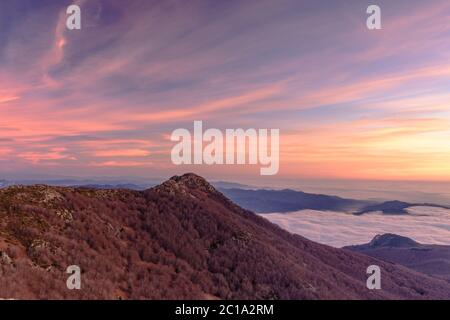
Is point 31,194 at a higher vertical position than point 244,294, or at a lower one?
higher

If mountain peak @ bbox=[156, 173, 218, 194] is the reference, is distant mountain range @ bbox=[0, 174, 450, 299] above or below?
below

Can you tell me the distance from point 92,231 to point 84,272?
7204 millimetres

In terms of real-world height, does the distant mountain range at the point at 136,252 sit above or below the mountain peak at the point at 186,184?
below

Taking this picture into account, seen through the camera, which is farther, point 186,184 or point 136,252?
point 186,184

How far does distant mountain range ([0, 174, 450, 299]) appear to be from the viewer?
→ 25.0 meters

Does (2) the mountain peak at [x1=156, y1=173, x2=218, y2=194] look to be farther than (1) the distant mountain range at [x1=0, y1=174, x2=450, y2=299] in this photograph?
Yes

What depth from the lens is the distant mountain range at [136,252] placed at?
24953mm

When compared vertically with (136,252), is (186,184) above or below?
above

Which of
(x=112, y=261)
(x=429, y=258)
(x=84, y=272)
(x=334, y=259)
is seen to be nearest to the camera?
(x=84, y=272)

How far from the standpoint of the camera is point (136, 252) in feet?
107

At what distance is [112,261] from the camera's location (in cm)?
2970

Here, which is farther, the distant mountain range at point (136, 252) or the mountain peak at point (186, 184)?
the mountain peak at point (186, 184)
